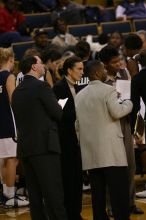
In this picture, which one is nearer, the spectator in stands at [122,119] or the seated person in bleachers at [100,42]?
the spectator in stands at [122,119]

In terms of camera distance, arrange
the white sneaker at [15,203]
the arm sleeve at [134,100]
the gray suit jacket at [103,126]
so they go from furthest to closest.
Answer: the white sneaker at [15,203]
the arm sleeve at [134,100]
the gray suit jacket at [103,126]

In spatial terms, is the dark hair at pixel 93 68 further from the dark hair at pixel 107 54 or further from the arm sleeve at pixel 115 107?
the dark hair at pixel 107 54

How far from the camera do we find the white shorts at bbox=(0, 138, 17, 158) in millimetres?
7793

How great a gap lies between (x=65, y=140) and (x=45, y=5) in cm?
845

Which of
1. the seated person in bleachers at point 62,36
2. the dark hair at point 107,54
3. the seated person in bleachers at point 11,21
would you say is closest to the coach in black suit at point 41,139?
the dark hair at point 107,54

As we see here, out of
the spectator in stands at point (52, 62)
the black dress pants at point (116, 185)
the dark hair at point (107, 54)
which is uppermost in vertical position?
the spectator in stands at point (52, 62)

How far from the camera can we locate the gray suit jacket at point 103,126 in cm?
601

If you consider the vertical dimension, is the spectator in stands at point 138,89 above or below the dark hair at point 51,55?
below

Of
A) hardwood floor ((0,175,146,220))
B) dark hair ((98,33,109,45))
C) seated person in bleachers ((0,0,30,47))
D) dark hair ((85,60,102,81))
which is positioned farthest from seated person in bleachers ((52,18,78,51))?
dark hair ((85,60,102,81))

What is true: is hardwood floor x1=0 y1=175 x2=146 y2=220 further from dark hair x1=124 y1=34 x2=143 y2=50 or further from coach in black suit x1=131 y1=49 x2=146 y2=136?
dark hair x1=124 y1=34 x2=143 y2=50

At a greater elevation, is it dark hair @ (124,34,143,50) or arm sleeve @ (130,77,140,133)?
dark hair @ (124,34,143,50)

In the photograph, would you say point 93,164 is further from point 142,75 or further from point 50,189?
point 142,75

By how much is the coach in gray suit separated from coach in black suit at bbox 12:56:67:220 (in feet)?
0.95

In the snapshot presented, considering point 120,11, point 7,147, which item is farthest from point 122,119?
point 120,11
